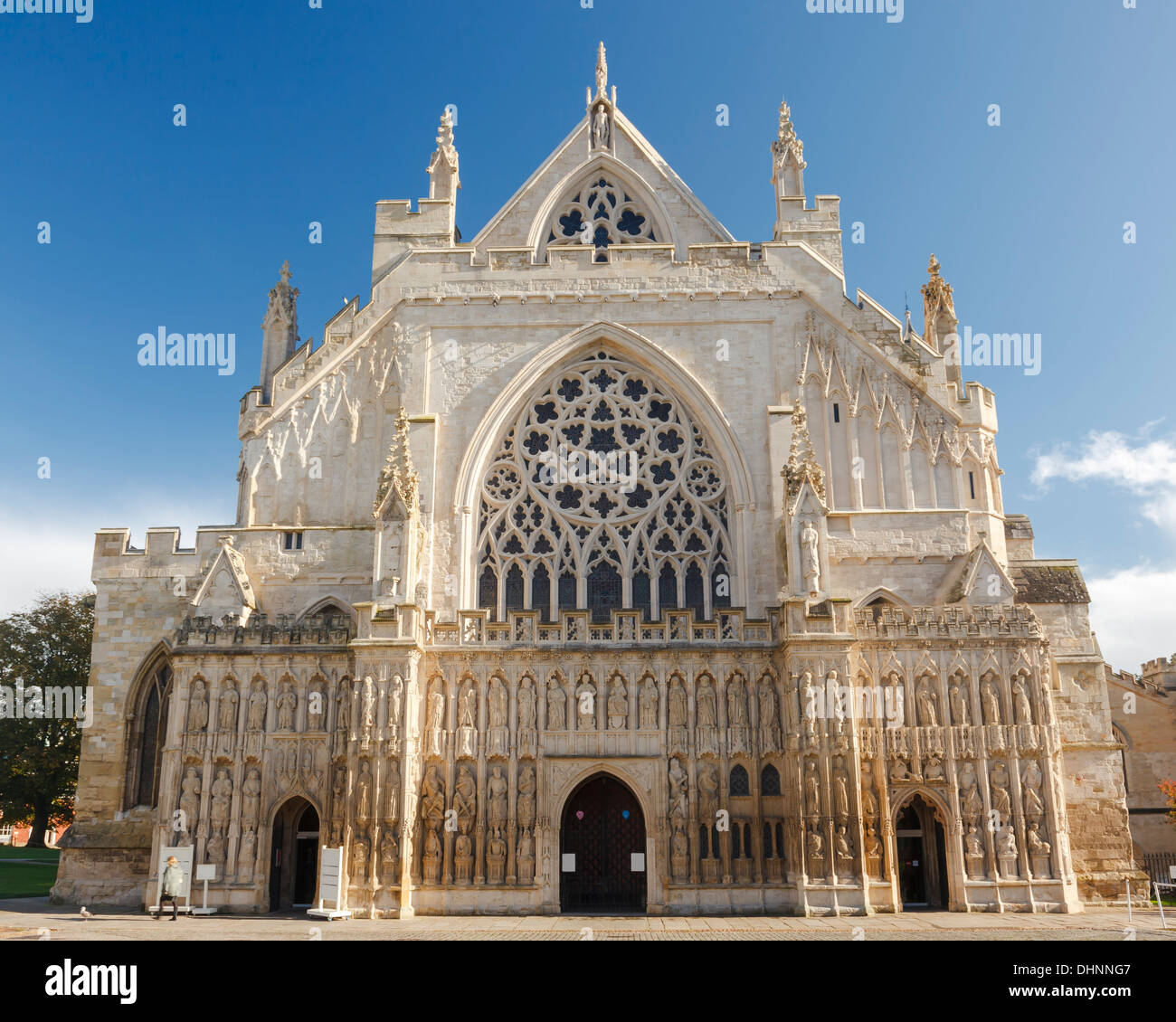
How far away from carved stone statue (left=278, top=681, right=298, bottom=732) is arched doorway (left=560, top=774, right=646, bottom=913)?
566 centimetres

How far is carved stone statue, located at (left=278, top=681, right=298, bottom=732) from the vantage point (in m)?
20.7

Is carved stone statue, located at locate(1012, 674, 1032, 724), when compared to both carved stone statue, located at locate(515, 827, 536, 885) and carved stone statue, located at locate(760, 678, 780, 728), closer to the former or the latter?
carved stone statue, located at locate(760, 678, 780, 728)

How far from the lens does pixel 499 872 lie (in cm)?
1956

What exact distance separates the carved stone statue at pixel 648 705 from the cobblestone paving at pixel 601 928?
349 cm

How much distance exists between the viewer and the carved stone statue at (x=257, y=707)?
67.8 ft

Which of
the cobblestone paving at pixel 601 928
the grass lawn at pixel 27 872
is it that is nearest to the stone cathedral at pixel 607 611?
the cobblestone paving at pixel 601 928

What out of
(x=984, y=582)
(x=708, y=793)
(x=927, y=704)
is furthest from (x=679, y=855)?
(x=984, y=582)

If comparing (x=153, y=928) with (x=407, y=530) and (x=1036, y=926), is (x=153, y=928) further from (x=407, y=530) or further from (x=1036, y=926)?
(x=1036, y=926)

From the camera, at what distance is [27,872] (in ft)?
107

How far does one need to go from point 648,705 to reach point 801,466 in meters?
5.91

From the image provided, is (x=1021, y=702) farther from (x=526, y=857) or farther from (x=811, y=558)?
(x=526, y=857)

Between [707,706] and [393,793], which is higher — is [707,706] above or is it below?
above
